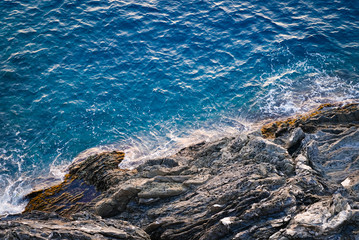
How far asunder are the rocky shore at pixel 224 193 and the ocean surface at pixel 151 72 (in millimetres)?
3474

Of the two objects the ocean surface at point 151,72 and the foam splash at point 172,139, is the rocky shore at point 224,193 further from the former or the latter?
the ocean surface at point 151,72

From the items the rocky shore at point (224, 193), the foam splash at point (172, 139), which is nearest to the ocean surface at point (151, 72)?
the foam splash at point (172, 139)

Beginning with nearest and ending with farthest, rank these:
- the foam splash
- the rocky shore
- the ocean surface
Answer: the rocky shore → the foam splash → the ocean surface

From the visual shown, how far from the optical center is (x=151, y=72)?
28.4 m

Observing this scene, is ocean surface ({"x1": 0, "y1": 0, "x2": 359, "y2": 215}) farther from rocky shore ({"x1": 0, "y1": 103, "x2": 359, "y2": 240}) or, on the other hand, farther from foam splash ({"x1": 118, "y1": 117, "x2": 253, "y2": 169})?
rocky shore ({"x1": 0, "y1": 103, "x2": 359, "y2": 240})

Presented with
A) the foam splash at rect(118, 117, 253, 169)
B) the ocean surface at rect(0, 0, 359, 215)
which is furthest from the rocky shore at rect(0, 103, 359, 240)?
the ocean surface at rect(0, 0, 359, 215)

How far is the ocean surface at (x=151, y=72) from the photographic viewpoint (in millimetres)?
23203

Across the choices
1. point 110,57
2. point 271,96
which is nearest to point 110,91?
point 110,57

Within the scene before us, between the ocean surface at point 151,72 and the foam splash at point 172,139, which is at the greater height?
the ocean surface at point 151,72

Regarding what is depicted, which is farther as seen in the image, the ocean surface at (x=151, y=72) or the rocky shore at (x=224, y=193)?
the ocean surface at (x=151, y=72)

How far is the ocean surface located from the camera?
23.2 m

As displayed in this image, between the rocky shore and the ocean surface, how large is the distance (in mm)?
3474

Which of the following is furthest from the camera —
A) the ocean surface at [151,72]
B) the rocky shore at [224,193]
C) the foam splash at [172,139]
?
the ocean surface at [151,72]

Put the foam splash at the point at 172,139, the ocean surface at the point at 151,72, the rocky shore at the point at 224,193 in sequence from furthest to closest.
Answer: the ocean surface at the point at 151,72 < the foam splash at the point at 172,139 < the rocky shore at the point at 224,193
